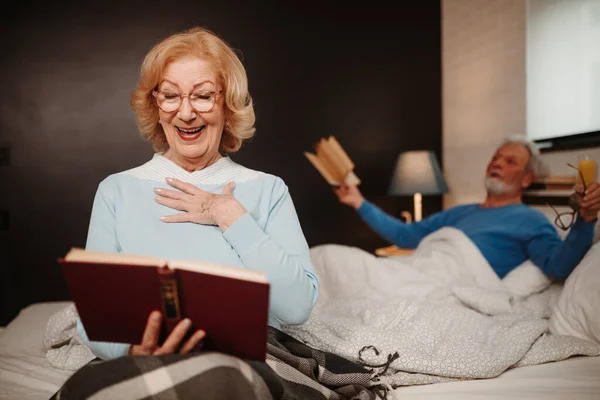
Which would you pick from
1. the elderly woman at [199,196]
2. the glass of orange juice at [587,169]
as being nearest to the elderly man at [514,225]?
the glass of orange juice at [587,169]

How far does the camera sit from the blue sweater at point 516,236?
5.44 ft

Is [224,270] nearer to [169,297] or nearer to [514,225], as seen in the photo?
[169,297]

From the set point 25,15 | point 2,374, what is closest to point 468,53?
point 25,15

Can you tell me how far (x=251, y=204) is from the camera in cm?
108

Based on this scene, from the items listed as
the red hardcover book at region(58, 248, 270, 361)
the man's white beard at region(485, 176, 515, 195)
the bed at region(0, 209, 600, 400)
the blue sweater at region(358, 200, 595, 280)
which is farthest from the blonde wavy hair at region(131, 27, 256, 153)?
the man's white beard at region(485, 176, 515, 195)

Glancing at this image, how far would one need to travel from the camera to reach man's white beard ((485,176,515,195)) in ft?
7.25

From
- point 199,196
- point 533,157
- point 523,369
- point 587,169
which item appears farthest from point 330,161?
point 199,196

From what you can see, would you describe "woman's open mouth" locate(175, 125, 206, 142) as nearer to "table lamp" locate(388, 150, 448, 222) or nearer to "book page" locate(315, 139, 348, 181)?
"book page" locate(315, 139, 348, 181)

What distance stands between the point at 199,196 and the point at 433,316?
0.83 metres

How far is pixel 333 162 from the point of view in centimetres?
257

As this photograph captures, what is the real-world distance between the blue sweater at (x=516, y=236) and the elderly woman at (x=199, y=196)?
1.03 metres

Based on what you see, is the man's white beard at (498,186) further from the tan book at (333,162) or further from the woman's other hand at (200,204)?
the woman's other hand at (200,204)

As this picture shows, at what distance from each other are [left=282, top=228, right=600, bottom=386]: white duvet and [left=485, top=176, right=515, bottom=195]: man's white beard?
1.04 feet

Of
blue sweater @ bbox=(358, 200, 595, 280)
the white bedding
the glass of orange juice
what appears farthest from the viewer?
the glass of orange juice
